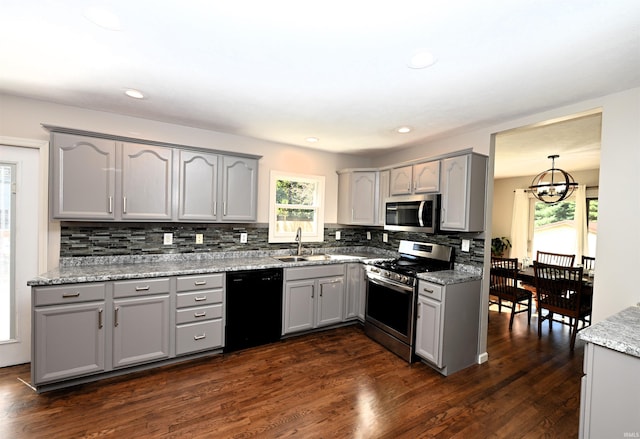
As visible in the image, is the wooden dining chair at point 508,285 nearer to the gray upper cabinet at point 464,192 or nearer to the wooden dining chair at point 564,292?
the wooden dining chair at point 564,292

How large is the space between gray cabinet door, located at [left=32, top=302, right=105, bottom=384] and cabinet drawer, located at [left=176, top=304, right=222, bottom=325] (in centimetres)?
58

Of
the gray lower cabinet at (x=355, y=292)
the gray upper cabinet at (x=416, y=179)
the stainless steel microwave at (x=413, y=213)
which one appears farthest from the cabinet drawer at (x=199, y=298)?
the gray upper cabinet at (x=416, y=179)

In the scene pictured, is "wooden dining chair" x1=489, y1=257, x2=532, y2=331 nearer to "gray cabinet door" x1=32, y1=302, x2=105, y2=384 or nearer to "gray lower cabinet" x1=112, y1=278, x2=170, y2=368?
"gray lower cabinet" x1=112, y1=278, x2=170, y2=368

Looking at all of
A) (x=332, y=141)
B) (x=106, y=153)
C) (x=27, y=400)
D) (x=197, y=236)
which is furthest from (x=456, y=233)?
(x=27, y=400)

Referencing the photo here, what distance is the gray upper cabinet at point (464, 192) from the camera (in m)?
2.75

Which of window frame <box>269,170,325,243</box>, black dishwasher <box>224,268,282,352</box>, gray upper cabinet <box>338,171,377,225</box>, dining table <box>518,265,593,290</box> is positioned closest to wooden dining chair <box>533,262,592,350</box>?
dining table <box>518,265,593,290</box>

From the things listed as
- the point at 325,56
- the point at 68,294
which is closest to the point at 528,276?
the point at 325,56

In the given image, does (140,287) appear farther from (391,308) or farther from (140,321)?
(391,308)

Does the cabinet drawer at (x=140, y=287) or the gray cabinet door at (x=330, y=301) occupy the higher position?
the cabinet drawer at (x=140, y=287)

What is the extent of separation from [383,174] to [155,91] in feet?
8.84

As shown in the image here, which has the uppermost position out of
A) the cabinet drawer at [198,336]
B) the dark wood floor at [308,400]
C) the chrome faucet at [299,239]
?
the chrome faucet at [299,239]

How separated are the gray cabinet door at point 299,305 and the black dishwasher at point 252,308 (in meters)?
0.09

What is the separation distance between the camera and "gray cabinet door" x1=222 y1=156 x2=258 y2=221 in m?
3.16

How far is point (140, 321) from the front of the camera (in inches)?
97.9
